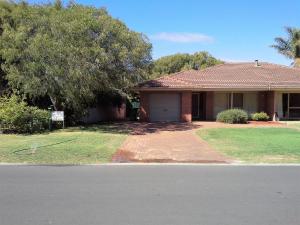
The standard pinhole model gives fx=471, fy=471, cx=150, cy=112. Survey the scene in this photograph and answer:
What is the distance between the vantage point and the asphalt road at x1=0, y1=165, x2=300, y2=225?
23.0ft

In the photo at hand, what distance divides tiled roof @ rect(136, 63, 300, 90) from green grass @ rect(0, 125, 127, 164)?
10552 millimetres

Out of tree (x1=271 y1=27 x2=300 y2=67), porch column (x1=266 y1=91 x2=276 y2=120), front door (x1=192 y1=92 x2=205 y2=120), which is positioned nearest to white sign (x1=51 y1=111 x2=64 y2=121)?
front door (x1=192 y1=92 x2=205 y2=120)

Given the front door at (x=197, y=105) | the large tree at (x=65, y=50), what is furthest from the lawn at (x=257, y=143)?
the front door at (x=197, y=105)

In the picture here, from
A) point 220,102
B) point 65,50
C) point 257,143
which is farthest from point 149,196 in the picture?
point 220,102

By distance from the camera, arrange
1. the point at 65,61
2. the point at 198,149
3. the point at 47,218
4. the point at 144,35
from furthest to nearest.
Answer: the point at 144,35 < the point at 65,61 < the point at 198,149 < the point at 47,218

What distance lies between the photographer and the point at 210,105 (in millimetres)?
34125

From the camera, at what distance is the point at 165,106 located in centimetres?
3309

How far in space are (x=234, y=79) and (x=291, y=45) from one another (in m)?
16.1

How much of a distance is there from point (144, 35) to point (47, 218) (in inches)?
849

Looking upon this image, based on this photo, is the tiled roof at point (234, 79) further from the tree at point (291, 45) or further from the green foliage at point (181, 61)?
the green foliage at point (181, 61)

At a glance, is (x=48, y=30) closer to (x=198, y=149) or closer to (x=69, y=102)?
(x=69, y=102)

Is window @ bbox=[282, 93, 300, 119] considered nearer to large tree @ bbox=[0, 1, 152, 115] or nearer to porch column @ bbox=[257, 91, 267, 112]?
porch column @ bbox=[257, 91, 267, 112]

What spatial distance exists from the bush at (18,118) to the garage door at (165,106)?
10.7 m

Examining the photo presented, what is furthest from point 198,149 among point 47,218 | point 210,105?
point 210,105
